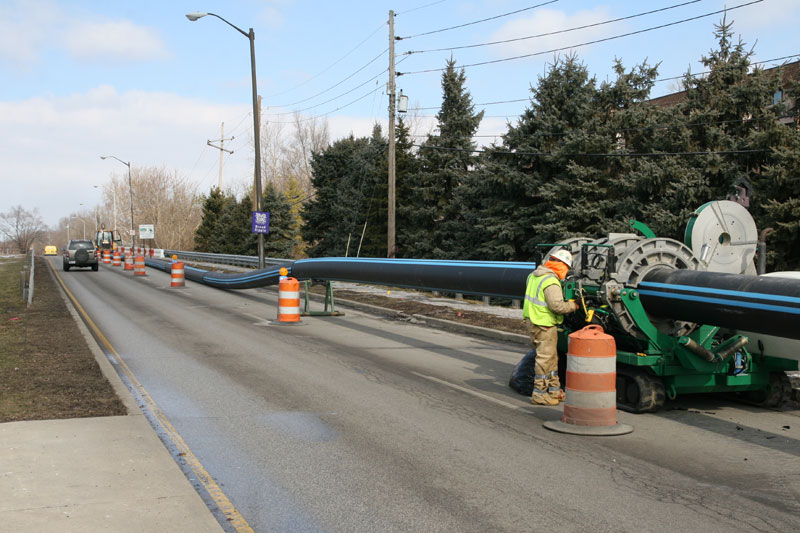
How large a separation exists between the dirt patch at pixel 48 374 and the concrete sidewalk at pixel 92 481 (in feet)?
1.83

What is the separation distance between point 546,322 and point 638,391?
50.5 inches

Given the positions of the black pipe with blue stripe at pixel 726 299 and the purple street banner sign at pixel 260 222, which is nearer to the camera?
the black pipe with blue stripe at pixel 726 299

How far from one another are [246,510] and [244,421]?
2719 millimetres

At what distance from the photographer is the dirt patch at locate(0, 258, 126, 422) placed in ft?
25.6

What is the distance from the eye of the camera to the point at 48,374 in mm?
9812

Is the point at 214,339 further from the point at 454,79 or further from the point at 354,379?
the point at 454,79

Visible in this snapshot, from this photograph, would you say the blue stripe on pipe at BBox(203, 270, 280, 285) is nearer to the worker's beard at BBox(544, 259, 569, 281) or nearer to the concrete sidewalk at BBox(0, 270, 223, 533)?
the worker's beard at BBox(544, 259, 569, 281)

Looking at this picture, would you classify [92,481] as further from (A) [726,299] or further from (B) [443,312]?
(B) [443,312]

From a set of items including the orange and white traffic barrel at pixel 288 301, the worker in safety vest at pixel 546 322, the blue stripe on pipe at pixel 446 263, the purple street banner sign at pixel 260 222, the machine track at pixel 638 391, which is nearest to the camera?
the machine track at pixel 638 391

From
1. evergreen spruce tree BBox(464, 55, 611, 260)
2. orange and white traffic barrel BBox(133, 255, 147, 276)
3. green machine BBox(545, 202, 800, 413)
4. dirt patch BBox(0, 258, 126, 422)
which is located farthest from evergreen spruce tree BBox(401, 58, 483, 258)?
green machine BBox(545, 202, 800, 413)

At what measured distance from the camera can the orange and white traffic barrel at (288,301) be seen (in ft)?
56.7

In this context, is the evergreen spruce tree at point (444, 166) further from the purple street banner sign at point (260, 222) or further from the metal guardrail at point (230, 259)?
the purple street banner sign at point (260, 222)

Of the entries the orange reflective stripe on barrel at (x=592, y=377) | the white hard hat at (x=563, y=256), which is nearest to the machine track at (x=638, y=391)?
the orange reflective stripe on barrel at (x=592, y=377)

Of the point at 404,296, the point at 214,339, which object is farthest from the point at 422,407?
the point at 404,296
